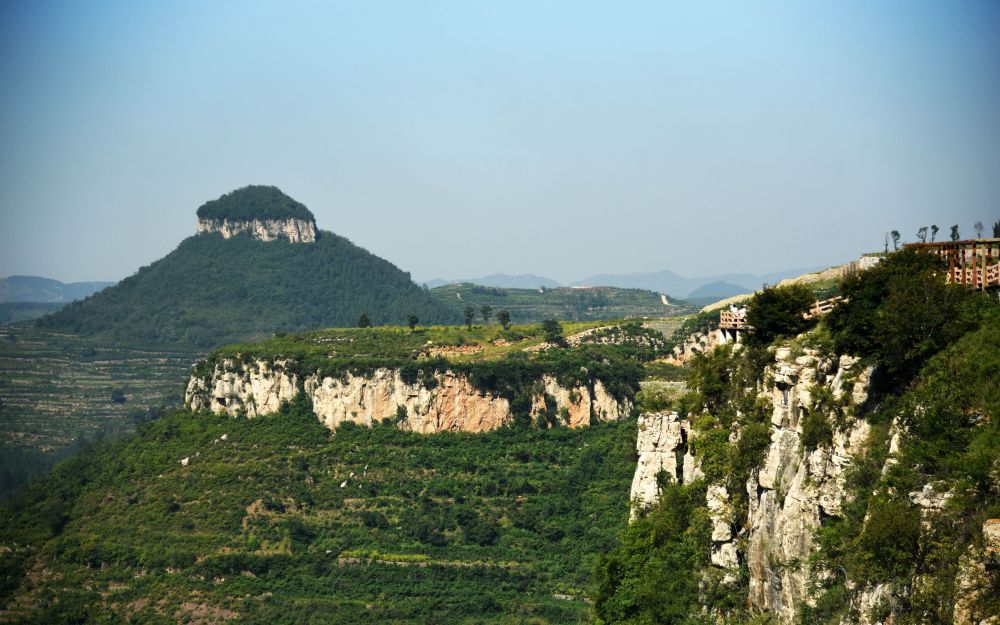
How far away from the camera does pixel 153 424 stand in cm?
7875

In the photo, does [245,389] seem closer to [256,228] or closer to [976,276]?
[976,276]

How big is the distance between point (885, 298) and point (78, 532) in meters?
53.6

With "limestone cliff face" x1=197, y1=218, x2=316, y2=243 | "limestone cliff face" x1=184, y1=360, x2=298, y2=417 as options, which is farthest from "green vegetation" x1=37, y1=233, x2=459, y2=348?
"limestone cliff face" x1=184, y1=360, x2=298, y2=417

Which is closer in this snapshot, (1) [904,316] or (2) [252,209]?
(1) [904,316]

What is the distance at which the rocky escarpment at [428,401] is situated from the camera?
7200cm

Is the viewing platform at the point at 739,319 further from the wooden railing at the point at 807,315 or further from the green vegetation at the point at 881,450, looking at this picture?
the green vegetation at the point at 881,450

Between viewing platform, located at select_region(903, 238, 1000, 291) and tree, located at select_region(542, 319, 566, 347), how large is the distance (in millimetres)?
53551

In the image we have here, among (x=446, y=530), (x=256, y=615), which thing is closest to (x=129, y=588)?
(x=256, y=615)

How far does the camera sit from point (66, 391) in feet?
408

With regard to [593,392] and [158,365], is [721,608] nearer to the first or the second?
[593,392]

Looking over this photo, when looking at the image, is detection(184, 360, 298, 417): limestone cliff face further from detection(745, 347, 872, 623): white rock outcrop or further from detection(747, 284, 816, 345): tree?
detection(745, 347, 872, 623): white rock outcrop

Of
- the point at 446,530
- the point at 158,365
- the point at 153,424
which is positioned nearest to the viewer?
the point at 446,530

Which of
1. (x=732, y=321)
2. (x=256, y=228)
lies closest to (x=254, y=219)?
(x=256, y=228)

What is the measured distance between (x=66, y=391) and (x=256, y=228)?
73.1 metres
